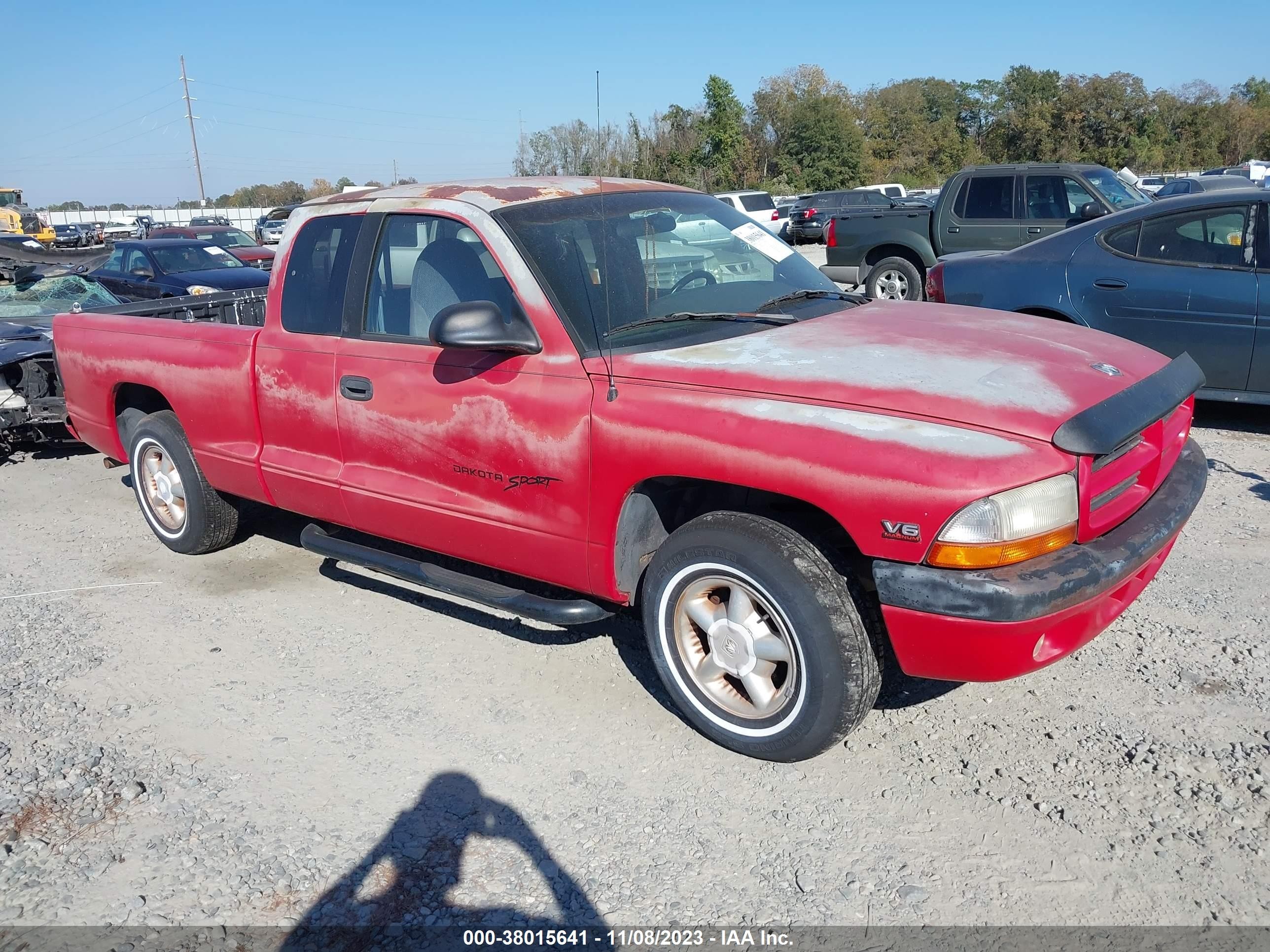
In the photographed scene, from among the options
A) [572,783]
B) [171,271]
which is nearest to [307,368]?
[572,783]

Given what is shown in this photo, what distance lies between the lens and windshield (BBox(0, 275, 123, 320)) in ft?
29.6

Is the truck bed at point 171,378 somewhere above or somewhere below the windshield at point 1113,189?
below

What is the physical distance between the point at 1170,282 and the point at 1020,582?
4.61 meters

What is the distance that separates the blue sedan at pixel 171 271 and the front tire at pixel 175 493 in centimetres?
848

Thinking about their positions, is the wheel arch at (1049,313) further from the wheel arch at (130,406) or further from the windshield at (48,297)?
the windshield at (48,297)

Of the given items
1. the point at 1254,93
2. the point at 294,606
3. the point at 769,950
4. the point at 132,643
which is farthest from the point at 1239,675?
the point at 1254,93

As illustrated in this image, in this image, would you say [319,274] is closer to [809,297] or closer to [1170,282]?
[809,297]

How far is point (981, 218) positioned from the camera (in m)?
12.1

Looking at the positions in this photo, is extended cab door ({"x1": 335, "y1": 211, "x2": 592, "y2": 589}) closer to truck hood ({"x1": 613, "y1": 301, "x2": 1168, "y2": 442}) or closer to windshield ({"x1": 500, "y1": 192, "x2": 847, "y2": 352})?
windshield ({"x1": 500, "y1": 192, "x2": 847, "y2": 352})

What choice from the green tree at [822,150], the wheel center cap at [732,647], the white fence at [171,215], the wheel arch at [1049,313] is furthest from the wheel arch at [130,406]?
the white fence at [171,215]

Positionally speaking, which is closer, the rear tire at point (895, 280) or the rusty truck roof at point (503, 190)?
the rusty truck roof at point (503, 190)

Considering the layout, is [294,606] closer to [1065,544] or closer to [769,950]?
[769,950]

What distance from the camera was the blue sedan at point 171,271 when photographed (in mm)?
13742

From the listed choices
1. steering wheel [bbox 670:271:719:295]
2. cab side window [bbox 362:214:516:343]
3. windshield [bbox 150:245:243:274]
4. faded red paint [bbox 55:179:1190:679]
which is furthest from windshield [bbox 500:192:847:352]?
windshield [bbox 150:245:243:274]
